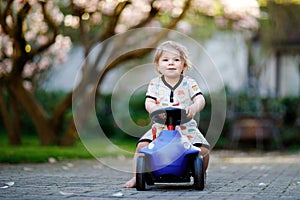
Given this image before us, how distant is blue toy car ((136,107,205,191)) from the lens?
243 inches

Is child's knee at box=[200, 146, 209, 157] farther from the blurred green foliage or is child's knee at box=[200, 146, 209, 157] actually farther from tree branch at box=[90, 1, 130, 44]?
the blurred green foliage

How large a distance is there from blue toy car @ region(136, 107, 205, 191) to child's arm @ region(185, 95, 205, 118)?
52 millimetres

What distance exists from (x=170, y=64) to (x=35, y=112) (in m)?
7.14

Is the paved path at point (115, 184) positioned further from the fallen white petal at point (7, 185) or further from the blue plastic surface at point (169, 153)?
the blue plastic surface at point (169, 153)

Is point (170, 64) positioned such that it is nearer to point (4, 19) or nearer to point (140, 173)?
point (140, 173)

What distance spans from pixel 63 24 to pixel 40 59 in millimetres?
1645

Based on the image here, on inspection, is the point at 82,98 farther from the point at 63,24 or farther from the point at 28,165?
the point at 28,165

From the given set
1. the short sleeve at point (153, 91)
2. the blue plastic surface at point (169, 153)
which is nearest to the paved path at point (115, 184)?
the blue plastic surface at point (169, 153)

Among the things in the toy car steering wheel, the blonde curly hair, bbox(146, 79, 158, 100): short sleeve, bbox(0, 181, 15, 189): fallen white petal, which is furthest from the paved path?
the blonde curly hair

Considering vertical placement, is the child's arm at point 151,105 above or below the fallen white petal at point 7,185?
above

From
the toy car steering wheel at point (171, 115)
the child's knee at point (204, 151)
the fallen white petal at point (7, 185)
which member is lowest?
the fallen white petal at point (7, 185)

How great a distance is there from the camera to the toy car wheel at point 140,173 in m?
6.20

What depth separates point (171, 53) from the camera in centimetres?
660

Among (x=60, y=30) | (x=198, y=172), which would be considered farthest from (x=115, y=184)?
(x=60, y=30)
